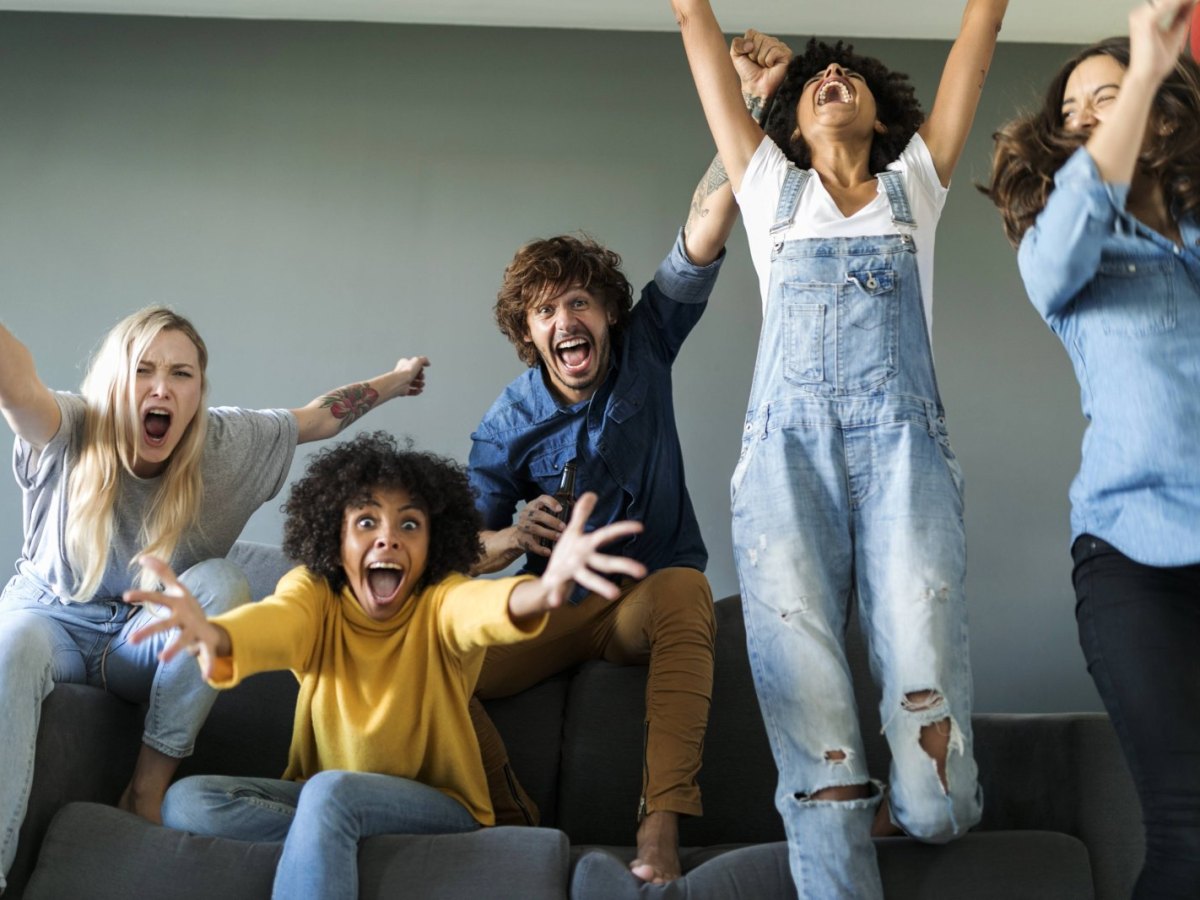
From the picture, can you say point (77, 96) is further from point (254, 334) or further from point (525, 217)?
point (525, 217)

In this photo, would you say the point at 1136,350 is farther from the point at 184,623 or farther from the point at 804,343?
the point at 184,623

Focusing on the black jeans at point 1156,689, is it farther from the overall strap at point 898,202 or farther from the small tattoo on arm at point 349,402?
the small tattoo on arm at point 349,402

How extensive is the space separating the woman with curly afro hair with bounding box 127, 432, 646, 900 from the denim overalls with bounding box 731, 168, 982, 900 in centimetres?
29

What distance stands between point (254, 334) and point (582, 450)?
1.13m

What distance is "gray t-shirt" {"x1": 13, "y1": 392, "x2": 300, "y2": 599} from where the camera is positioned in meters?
2.38

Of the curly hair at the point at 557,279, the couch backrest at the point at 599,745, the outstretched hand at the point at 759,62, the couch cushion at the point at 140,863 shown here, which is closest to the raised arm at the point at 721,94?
the outstretched hand at the point at 759,62

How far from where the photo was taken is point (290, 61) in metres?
3.37

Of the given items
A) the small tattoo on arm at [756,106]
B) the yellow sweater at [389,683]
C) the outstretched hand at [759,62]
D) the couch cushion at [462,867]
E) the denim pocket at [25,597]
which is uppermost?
the outstretched hand at [759,62]

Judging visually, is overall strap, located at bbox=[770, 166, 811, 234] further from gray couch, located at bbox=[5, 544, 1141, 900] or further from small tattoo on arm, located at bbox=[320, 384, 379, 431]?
small tattoo on arm, located at bbox=[320, 384, 379, 431]

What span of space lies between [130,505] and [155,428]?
152mm

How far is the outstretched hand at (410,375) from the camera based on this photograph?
2.84m

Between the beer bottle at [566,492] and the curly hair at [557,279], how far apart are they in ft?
1.04

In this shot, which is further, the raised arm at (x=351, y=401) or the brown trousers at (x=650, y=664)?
the raised arm at (x=351, y=401)

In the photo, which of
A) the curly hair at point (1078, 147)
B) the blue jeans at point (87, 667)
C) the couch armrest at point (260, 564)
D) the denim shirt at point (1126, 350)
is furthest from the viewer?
the couch armrest at point (260, 564)
